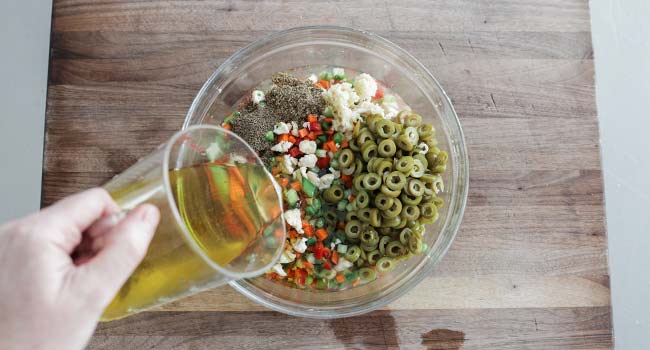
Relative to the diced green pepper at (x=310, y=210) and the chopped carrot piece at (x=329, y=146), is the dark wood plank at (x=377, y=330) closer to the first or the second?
the diced green pepper at (x=310, y=210)

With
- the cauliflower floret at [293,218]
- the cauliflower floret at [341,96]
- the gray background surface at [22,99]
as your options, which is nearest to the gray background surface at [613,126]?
the gray background surface at [22,99]

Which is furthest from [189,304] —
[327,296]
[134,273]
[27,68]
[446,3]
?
[446,3]

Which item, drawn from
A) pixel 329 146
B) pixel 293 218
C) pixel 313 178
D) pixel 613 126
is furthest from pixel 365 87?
Answer: pixel 613 126

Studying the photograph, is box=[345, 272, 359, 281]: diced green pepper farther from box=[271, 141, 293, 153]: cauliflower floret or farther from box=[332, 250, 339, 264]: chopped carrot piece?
box=[271, 141, 293, 153]: cauliflower floret

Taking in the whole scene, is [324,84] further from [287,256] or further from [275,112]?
[287,256]

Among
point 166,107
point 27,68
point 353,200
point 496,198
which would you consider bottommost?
point 496,198

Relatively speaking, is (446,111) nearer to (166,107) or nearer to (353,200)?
(353,200)

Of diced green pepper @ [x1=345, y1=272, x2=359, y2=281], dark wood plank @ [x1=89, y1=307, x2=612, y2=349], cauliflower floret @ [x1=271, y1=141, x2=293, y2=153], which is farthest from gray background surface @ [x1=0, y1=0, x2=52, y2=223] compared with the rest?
diced green pepper @ [x1=345, y1=272, x2=359, y2=281]
